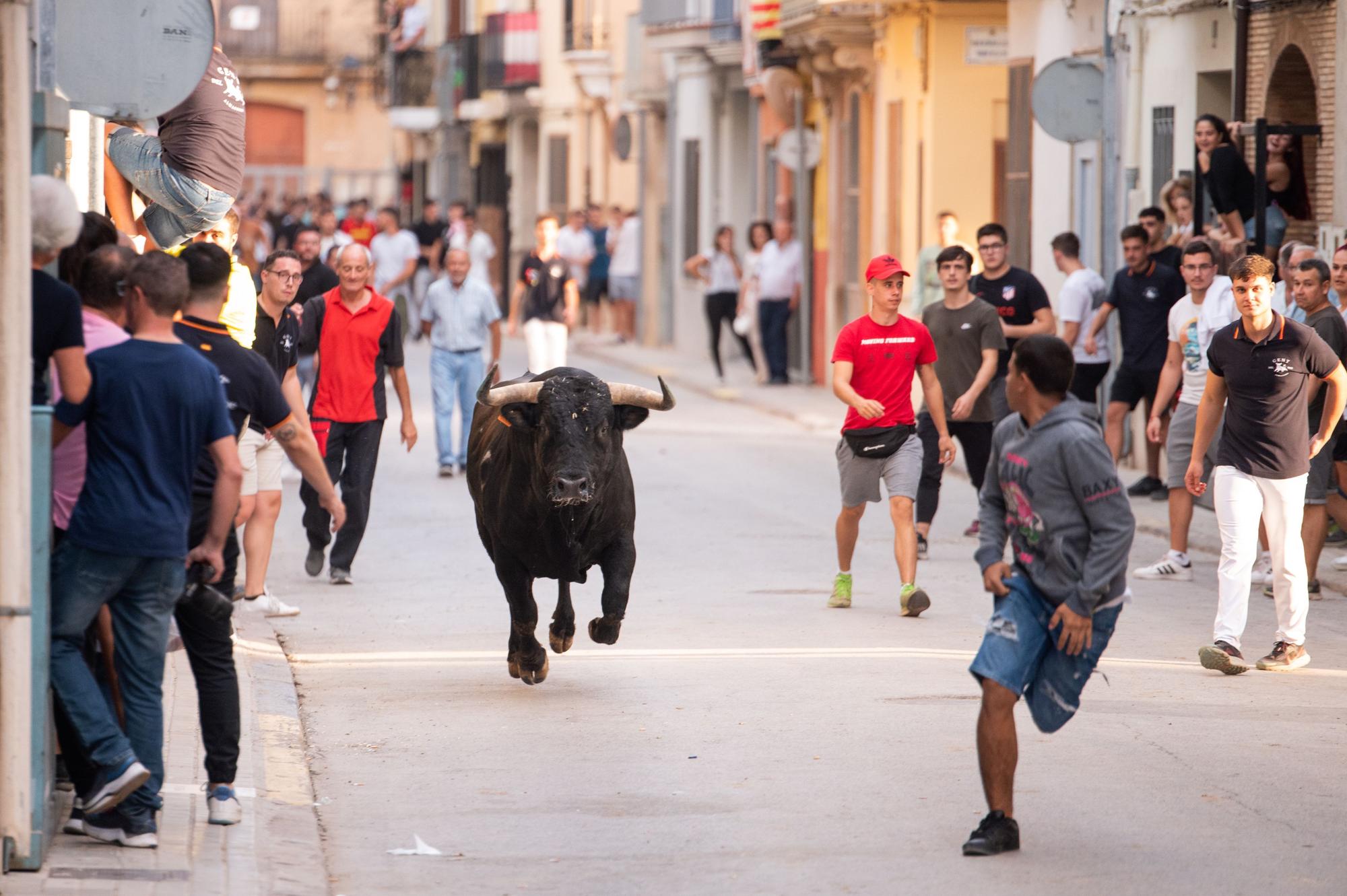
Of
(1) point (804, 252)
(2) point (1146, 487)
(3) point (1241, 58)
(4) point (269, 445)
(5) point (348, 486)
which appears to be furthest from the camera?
(1) point (804, 252)

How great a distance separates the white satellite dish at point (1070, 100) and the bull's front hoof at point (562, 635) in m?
8.71

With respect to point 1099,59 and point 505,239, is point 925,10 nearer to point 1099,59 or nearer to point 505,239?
point 1099,59

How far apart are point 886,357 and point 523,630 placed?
297 centimetres

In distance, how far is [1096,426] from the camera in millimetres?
6754

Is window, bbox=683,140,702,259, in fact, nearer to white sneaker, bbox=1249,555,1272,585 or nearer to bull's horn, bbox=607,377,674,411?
white sneaker, bbox=1249,555,1272,585

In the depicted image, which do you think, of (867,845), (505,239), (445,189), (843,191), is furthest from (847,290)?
(445,189)

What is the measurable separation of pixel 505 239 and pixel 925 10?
89.8ft

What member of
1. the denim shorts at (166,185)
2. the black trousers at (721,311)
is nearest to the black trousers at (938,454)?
the denim shorts at (166,185)

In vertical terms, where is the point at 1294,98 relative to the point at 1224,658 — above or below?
above

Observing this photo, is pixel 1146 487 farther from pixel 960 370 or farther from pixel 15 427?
pixel 15 427

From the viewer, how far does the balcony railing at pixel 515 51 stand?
154ft

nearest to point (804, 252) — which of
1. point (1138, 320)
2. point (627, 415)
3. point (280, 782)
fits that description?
point (1138, 320)

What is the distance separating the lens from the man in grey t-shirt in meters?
13.3

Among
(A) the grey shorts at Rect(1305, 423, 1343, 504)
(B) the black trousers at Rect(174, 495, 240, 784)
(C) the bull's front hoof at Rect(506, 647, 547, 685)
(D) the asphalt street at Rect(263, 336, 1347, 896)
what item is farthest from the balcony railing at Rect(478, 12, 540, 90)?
(B) the black trousers at Rect(174, 495, 240, 784)
